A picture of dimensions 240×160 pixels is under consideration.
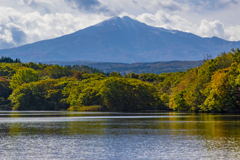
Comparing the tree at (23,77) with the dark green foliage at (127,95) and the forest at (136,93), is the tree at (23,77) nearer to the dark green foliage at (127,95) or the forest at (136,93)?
the forest at (136,93)

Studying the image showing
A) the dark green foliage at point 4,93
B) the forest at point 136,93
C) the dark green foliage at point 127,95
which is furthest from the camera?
the dark green foliage at point 4,93

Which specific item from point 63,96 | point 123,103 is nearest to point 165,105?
point 123,103

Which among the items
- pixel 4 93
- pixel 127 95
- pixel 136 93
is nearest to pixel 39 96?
pixel 4 93

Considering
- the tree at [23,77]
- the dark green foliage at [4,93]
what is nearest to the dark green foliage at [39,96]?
the dark green foliage at [4,93]

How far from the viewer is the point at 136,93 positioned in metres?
138

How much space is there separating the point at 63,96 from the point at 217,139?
120m

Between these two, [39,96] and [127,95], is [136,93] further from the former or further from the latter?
[39,96]

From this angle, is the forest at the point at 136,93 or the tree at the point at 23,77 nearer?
the forest at the point at 136,93

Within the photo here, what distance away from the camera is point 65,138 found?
38688 millimetres

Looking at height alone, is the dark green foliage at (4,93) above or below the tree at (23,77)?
below

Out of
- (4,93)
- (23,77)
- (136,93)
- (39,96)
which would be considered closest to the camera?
(136,93)

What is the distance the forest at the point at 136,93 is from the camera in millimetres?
91625

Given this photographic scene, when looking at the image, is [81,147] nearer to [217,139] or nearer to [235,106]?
[217,139]

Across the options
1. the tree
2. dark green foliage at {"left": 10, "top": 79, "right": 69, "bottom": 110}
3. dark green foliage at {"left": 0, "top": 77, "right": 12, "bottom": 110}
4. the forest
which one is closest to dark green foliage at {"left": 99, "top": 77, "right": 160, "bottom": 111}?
the forest
